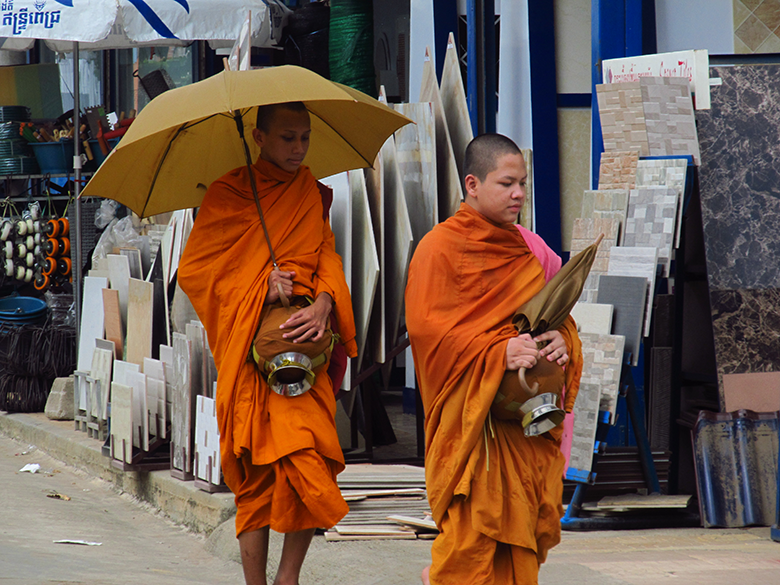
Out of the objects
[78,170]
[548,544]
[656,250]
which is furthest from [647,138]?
[78,170]

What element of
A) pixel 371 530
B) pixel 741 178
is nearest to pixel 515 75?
pixel 741 178

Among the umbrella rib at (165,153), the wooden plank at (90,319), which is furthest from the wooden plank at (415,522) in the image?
the wooden plank at (90,319)

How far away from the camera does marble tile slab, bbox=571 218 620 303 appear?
422cm

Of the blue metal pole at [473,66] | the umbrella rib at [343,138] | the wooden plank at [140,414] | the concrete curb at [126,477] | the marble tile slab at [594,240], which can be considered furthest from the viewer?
the blue metal pole at [473,66]

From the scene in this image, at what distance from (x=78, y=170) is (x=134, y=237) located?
85 centimetres

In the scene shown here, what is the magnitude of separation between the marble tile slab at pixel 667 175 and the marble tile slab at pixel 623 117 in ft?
0.27

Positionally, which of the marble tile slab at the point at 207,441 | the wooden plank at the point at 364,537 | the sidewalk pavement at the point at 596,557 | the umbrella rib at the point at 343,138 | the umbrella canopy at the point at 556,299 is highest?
the umbrella rib at the point at 343,138

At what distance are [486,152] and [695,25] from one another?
107 inches

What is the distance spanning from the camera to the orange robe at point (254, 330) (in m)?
3.22

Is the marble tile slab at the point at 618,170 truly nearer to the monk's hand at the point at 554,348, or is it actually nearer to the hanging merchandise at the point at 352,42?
the monk's hand at the point at 554,348

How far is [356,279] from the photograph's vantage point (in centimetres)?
481

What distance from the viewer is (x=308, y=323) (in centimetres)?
323

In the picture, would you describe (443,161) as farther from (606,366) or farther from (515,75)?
(606,366)

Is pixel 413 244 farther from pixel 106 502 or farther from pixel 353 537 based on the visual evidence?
pixel 106 502
